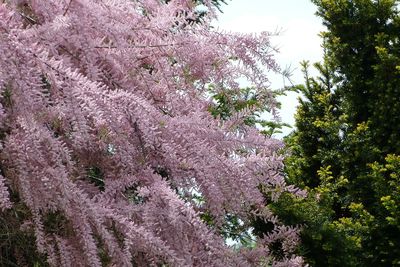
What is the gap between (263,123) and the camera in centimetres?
958

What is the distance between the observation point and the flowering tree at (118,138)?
107 inches

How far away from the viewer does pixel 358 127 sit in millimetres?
9047

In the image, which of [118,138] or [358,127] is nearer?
[118,138]

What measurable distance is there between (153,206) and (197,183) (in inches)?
15.9

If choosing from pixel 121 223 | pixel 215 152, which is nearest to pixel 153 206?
pixel 121 223

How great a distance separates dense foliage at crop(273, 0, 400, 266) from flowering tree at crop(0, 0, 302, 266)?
14.1 feet

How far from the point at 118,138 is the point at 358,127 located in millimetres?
6508

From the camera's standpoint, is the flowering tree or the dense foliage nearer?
the flowering tree

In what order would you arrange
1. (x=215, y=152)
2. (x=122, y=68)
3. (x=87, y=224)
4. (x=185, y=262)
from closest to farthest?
(x=87, y=224) < (x=185, y=262) < (x=215, y=152) < (x=122, y=68)

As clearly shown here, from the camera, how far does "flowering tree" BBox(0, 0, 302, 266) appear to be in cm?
273

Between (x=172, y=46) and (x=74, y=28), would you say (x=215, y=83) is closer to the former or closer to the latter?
(x=172, y=46)

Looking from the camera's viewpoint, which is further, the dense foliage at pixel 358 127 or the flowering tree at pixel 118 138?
the dense foliage at pixel 358 127

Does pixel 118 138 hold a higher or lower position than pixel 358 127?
lower

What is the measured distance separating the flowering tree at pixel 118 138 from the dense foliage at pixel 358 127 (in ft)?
14.1
